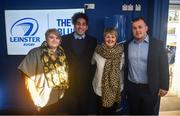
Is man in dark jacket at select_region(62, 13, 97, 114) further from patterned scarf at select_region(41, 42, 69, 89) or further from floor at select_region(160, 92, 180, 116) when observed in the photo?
floor at select_region(160, 92, 180, 116)

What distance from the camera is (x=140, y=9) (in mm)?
3271

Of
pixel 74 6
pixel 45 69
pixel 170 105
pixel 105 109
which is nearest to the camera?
pixel 45 69

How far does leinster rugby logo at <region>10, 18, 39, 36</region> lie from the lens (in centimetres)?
336

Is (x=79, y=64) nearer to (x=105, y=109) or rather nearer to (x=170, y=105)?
(x=105, y=109)

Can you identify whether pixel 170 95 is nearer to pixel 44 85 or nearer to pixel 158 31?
pixel 158 31

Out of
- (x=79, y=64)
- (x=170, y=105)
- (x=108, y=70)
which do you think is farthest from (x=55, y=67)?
(x=170, y=105)

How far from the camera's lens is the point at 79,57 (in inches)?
96.7

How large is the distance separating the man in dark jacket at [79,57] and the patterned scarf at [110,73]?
0.20m

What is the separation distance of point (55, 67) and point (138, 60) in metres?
0.88

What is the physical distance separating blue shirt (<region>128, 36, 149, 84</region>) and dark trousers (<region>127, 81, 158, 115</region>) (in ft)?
0.22

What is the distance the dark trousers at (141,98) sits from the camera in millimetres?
2318

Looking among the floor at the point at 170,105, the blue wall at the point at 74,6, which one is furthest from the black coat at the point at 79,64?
the floor at the point at 170,105

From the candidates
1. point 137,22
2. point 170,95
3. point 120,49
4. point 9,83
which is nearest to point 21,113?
point 9,83

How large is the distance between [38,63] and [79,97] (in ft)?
2.38
